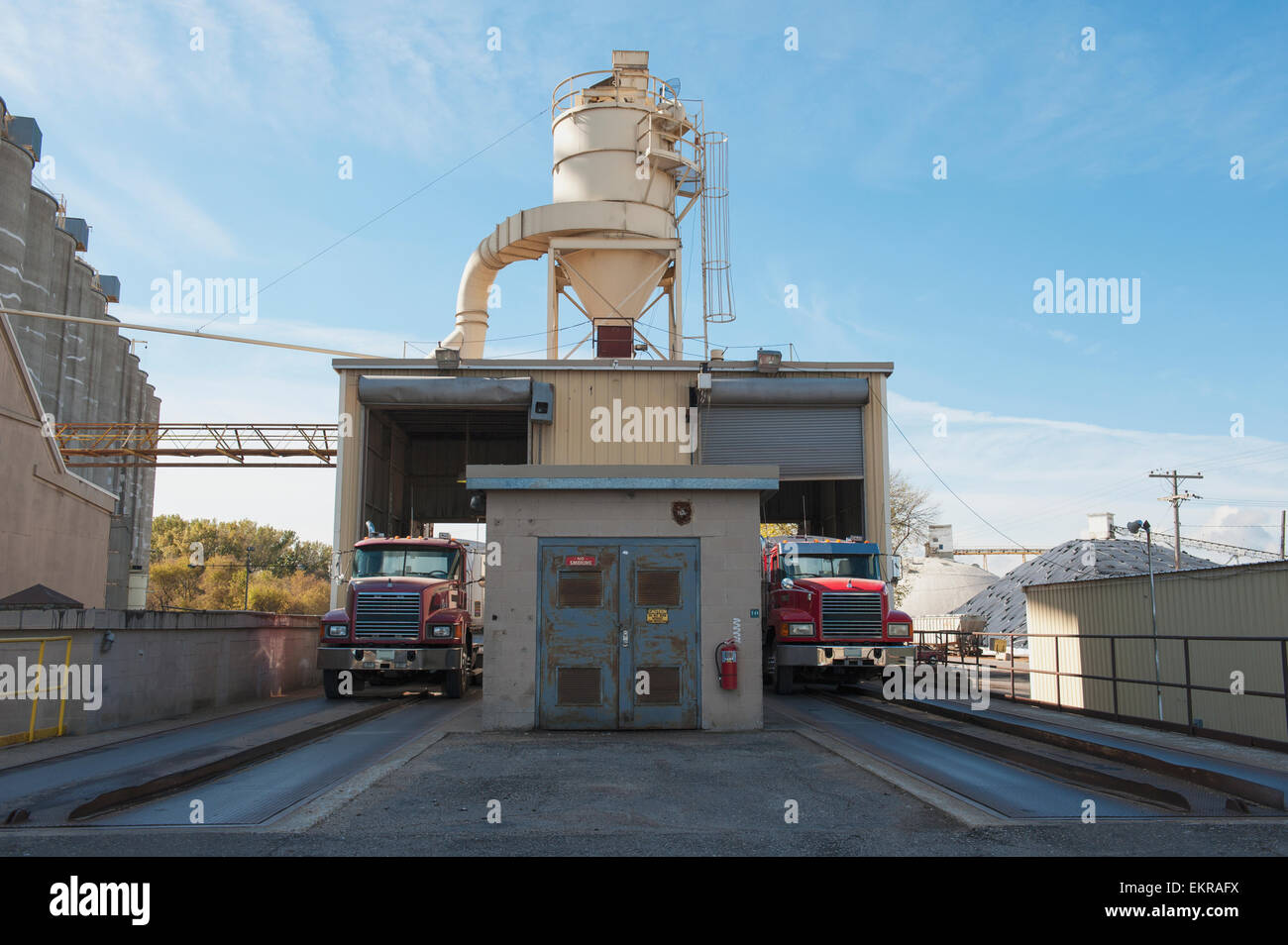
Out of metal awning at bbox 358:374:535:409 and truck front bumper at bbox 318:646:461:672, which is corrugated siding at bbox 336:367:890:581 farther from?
truck front bumper at bbox 318:646:461:672

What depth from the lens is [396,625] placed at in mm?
18500

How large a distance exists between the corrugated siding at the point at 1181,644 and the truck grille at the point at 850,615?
3.42m

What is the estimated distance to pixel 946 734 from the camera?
13016 mm

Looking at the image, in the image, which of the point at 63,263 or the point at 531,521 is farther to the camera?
the point at 63,263

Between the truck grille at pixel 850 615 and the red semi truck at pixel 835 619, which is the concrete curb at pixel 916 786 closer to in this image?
the red semi truck at pixel 835 619

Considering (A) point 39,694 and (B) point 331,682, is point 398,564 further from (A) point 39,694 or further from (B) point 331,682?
(A) point 39,694

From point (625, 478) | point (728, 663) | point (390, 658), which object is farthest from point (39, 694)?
point (728, 663)

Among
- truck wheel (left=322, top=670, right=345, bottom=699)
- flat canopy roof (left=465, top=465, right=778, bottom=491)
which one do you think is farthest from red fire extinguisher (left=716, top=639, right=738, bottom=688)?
truck wheel (left=322, top=670, right=345, bottom=699)

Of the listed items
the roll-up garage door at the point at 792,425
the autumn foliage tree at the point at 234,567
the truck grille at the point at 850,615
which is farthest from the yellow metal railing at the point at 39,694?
the autumn foliage tree at the point at 234,567

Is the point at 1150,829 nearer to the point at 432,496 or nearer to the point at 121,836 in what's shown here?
the point at 121,836

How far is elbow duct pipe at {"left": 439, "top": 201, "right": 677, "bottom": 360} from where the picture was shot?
92.6ft

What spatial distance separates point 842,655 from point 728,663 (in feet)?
20.7
